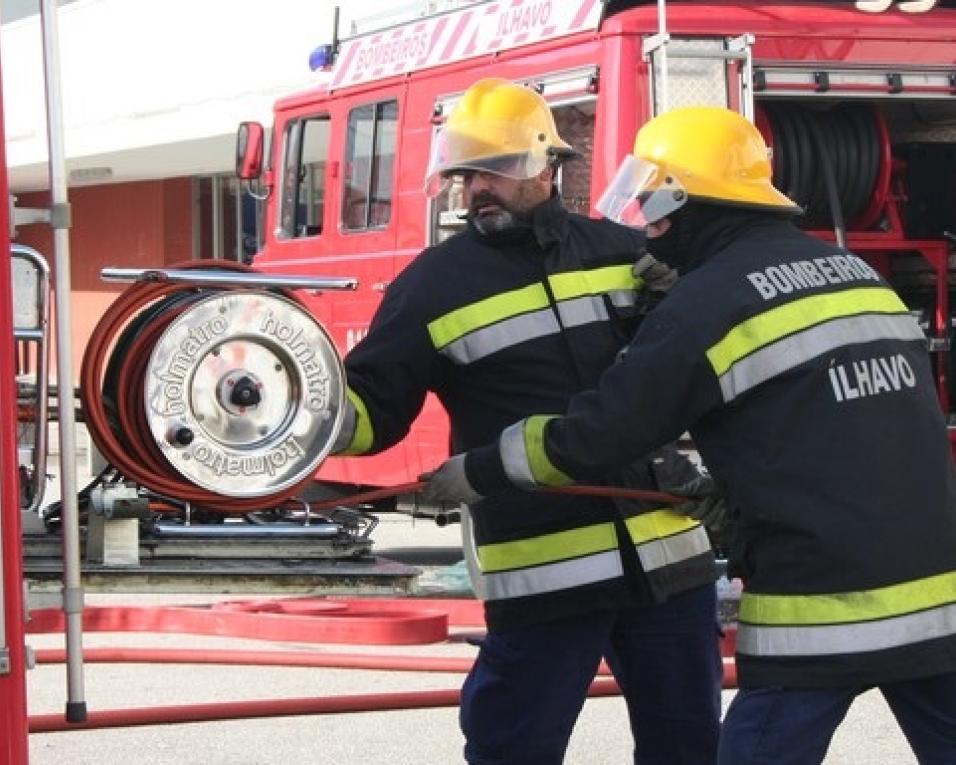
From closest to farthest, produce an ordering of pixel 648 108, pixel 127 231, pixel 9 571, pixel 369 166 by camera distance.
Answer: pixel 9 571
pixel 648 108
pixel 369 166
pixel 127 231

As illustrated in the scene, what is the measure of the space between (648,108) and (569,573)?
451 cm

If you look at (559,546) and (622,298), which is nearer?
(559,546)

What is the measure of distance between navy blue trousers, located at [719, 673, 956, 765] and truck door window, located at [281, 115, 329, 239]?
7.88 m

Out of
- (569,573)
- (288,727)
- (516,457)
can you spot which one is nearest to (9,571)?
(516,457)

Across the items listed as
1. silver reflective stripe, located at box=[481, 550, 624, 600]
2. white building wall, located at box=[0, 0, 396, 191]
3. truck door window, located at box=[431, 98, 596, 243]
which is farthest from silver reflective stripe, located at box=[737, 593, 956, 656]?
white building wall, located at box=[0, 0, 396, 191]

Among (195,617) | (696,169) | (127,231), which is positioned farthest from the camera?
(127,231)

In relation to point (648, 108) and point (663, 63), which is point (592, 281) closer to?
point (663, 63)

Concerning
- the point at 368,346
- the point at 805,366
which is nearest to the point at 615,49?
the point at 368,346

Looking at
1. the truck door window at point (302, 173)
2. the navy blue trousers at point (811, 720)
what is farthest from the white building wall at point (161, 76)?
the navy blue trousers at point (811, 720)

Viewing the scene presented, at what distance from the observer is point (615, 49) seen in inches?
350

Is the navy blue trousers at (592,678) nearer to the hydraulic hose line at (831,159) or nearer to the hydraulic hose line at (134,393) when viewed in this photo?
the hydraulic hose line at (134,393)

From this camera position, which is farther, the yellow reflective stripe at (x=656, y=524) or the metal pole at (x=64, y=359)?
the yellow reflective stripe at (x=656, y=524)

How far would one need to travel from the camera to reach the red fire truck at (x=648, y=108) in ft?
28.9

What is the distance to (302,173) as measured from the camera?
38.3ft
